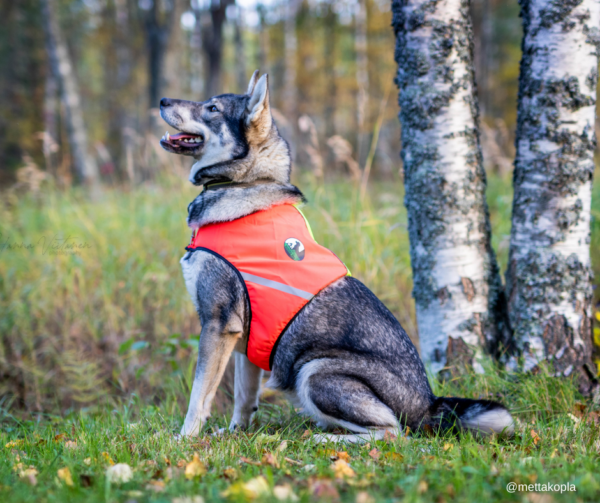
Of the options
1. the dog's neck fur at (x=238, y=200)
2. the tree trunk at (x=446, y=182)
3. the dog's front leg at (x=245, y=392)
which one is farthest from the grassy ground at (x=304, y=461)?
the dog's neck fur at (x=238, y=200)

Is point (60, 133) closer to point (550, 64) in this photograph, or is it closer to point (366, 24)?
point (366, 24)

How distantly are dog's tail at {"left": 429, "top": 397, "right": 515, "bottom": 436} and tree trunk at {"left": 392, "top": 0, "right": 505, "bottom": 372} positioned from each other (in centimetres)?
78

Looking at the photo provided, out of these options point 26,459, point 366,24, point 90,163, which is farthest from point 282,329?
point 366,24

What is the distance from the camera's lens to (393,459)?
2.20 meters

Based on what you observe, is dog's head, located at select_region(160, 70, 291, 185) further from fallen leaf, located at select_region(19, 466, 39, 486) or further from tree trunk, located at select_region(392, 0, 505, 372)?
fallen leaf, located at select_region(19, 466, 39, 486)

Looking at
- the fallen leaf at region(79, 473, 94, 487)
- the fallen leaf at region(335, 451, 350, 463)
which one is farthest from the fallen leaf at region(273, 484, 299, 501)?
the fallen leaf at region(79, 473, 94, 487)

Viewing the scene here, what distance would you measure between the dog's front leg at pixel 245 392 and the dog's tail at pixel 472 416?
1.25m

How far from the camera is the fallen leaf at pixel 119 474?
1.87m

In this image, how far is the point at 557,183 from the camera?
3240mm

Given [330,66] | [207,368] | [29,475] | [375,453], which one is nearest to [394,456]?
[375,453]

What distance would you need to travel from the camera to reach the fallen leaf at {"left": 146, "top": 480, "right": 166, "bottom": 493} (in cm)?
178

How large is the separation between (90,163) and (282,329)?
10.8 meters

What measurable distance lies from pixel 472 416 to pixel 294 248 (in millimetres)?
1501

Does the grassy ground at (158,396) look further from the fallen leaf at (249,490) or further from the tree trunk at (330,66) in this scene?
the tree trunk at (330,66)
